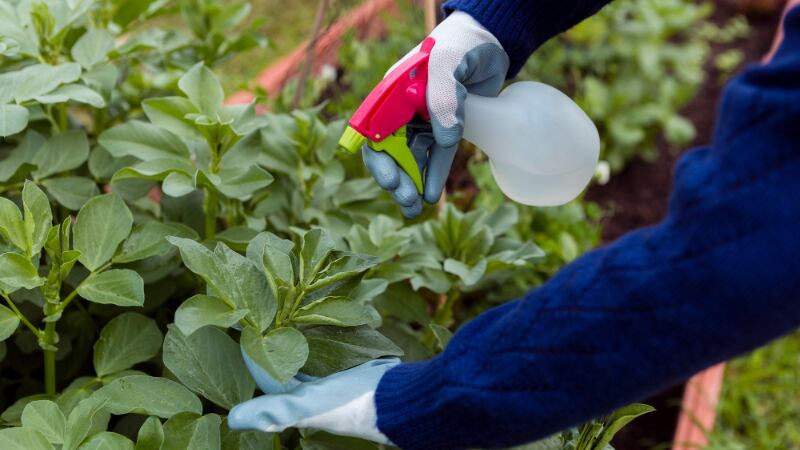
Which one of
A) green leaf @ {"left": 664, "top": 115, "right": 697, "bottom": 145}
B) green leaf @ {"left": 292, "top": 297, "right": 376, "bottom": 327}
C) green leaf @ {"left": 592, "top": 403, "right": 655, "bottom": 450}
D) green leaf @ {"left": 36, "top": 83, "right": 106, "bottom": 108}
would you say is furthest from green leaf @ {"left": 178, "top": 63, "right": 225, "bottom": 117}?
green leaf @ {"left": 664, "top": 115, "right": 697, "bottom": 145}

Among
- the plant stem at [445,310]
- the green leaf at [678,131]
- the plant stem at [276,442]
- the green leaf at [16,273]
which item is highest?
the green leaf at [16,273]

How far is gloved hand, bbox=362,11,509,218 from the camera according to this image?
882mm

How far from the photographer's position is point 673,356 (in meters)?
0.61

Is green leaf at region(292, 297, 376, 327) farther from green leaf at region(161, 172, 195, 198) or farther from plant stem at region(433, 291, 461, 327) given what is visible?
plant stem at region(433, 291, 461, 327)

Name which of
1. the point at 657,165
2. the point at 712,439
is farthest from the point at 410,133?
the point at 657,165

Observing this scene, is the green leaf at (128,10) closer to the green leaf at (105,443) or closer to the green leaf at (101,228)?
the green leaf at (101,228)

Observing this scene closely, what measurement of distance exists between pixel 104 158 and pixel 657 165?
1719mm

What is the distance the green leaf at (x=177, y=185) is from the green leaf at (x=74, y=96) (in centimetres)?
12

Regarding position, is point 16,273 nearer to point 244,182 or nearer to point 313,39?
point 244,182

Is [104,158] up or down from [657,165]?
up

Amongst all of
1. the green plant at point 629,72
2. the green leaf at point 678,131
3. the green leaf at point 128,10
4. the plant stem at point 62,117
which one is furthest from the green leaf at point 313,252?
the green leaf at point 678,131

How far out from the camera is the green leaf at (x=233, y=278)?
0.77 metres

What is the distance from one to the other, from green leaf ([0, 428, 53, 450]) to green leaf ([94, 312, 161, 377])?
17 cm

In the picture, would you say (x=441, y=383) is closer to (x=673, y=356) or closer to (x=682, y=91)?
(x=673, y=356)
